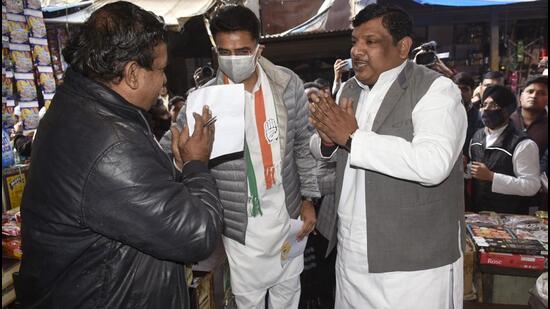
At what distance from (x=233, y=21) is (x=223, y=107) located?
584mm

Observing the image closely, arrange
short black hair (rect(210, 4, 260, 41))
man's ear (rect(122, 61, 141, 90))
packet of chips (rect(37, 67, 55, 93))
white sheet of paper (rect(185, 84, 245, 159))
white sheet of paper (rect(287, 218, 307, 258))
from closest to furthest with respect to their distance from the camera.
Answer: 1. man's ear (rect(122, 61, 141, 90))
2. white sheet of paper (rect(185, 84, 245, 159))
3. short black hair (rect(210, 4, 260, 41))
4. white sheet of paper (rect(287, 218, 307, 258))
5. packet of chips (rect(37, 67, 55, 93))

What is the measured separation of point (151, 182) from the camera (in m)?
1.21

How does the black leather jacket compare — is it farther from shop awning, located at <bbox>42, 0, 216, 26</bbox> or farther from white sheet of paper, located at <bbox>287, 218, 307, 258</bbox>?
shop awning, located at <bbox>42, 0, 216, 26</bbox>

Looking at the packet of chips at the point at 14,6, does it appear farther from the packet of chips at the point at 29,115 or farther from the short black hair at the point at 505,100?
the short black hair at the point at 505,100

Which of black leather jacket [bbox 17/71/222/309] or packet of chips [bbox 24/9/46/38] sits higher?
packet of chips [bbox 24/9/46/38]

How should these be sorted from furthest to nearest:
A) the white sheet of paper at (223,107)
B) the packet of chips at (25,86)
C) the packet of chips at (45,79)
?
the packet of chips at (45,79), the packet of chips at (25,86), the white sheet of paper at (223,107)

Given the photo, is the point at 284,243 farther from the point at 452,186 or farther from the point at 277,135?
the point at 452,186

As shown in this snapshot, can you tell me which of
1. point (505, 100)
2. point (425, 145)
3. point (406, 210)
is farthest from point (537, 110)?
point (425, 145)

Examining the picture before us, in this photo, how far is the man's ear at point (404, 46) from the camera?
1.91 metres

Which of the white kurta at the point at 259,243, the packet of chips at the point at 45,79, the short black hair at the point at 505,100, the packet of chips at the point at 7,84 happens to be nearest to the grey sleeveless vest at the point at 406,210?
the white kurta at the point at 259,243

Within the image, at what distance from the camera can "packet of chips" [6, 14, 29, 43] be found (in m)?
3.46

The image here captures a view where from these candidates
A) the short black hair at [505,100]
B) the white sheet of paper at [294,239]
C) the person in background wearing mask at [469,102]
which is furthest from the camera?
the person in background wearing mask at [469,102]

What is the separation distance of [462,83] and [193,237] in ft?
16.2

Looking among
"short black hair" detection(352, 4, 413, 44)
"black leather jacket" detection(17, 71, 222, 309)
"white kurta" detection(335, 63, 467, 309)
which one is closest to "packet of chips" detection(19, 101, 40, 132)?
"black leather jacket" detection(17, 71, 222, 309)
